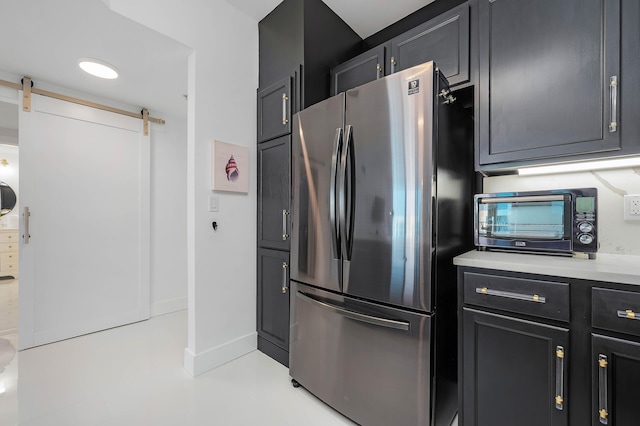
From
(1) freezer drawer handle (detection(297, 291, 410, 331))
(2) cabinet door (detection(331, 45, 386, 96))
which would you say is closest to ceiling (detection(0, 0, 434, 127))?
(2) cabinet door (detection(331, 45, 386, 96))

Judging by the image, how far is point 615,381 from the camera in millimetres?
957

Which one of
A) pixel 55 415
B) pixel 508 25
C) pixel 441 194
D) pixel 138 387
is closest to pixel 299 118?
pixel 441 194

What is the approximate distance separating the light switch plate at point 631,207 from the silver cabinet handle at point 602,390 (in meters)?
0.84

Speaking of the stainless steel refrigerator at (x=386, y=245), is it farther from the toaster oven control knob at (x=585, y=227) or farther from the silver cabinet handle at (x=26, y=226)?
the silver cabinet handle at (x=26, y=226)

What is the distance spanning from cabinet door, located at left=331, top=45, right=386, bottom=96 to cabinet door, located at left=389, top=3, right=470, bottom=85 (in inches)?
6.7

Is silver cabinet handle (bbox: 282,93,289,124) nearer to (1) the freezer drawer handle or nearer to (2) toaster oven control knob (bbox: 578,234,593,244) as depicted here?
(1) the freezer drawer handle

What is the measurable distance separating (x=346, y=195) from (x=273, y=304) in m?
1.21

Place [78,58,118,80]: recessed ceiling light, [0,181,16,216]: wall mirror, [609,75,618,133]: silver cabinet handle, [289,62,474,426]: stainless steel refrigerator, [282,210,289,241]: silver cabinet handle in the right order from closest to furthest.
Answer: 1. [609,75,618,133]: silver cabinet handle
2. [289,62,474,426]: stainless steel refrigerator
3. [282,210,289,241]: silver cabinet handle
4. [78,58,118,80]: recessed ceiling light
5. [0,181,16,216]: wall mirror

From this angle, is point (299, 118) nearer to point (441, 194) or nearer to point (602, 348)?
→ point (441, 194)

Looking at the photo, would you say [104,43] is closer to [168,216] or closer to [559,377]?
[168,216]

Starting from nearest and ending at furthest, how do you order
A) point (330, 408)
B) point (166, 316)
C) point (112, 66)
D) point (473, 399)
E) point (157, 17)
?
point (473, 399), point (330, 408), point (157, 17), point (112, 66), point (166, 316)

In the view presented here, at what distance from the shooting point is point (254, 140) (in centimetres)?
238

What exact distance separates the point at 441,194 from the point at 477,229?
1.40 ft

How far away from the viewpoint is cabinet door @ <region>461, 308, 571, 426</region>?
105cm
